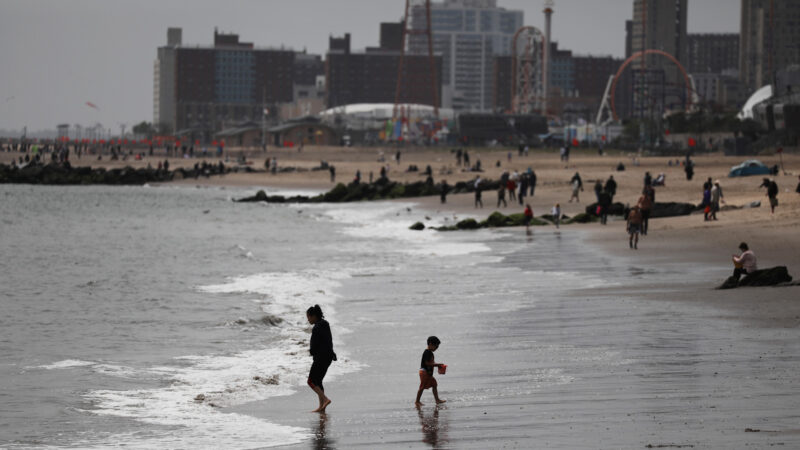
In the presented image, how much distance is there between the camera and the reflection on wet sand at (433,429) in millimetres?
11797

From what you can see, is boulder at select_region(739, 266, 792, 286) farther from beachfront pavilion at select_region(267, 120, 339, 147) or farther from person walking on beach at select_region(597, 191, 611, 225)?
beachfront pavilion at select_region(267, 120, 339, 147)

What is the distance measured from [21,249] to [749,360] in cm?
3544

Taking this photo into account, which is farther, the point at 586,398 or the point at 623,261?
the point at 623,261

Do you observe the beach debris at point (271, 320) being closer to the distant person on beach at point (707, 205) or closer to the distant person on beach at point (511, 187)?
the distant person on beach at point (707, 205)

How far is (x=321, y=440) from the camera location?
12305 millimetres

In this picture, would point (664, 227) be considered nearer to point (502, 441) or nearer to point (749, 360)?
point (749, 360)

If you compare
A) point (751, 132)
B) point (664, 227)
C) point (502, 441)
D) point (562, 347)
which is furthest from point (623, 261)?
point (751, 132)

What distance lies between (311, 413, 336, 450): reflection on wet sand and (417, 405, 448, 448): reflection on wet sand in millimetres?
988

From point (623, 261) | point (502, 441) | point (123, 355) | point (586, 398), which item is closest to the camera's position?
point (502, 441)

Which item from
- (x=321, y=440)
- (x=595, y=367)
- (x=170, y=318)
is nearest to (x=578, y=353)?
(x=595, y=367)

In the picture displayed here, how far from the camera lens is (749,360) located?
1470 centimetres

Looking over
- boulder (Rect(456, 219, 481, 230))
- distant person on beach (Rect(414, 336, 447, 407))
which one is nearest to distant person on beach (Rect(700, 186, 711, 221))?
boulder (Rect(456, 219, 481, 230))

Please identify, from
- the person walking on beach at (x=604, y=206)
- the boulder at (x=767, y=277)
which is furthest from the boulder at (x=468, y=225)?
the boulder at (x=767, y=277)

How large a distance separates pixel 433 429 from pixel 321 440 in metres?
1.20
